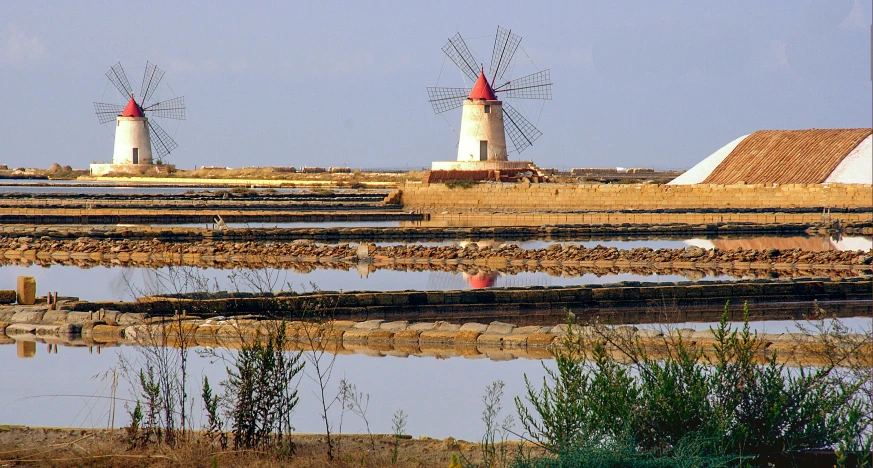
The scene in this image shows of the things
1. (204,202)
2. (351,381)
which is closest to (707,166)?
(204,202)

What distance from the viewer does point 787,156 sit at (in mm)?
29031

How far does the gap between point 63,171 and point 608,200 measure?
163ft

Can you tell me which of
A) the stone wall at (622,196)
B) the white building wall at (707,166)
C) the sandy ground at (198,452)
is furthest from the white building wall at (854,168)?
the sandy ground at (198,452)

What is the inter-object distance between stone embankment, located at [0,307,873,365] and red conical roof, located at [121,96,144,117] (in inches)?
1743

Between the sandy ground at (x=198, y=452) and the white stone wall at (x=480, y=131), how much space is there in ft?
94.8

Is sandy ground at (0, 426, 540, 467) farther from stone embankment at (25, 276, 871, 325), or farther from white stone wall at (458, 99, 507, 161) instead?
white stone wall at (458, 99, 507, 161)

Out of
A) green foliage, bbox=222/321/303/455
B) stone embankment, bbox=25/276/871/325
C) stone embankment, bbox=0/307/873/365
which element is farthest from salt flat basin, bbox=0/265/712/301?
green foliage, bbox=222/321/303/455

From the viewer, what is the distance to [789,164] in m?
28.4

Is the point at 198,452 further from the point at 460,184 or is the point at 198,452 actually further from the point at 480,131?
the point at 480,131

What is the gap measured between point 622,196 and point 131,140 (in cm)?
3103

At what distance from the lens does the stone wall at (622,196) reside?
25.1 meters

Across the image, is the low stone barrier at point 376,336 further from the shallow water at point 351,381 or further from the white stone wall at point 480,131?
the white stone wall at point 480,131

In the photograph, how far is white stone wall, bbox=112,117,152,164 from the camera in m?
51.4

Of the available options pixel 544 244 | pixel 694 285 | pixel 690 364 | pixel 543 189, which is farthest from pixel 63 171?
pixel 690 364
